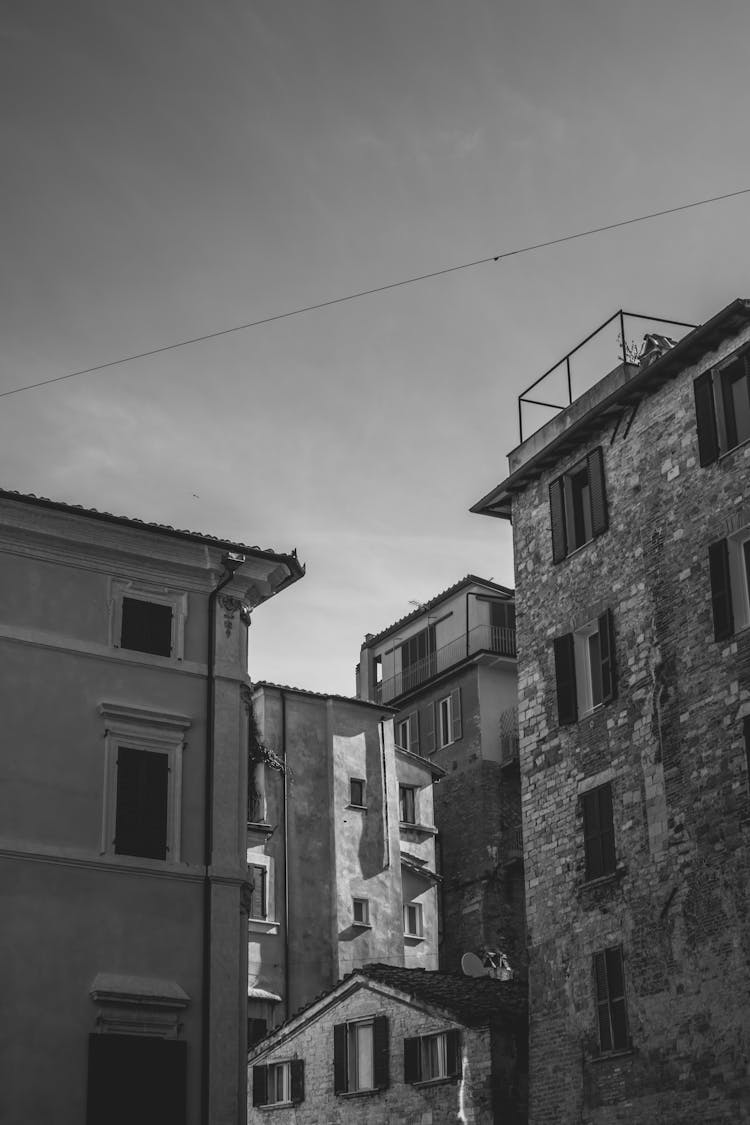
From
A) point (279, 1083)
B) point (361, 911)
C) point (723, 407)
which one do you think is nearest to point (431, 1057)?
point (279, 1083)

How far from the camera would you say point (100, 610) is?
2302 centimetres

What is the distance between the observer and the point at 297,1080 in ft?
112

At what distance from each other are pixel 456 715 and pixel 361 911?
30.1 ft

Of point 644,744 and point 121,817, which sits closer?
point 121,817

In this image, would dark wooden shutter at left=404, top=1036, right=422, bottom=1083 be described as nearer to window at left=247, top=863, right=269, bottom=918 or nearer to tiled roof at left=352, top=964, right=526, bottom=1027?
tiled roof at left=352, top=964, right=526, bottom=1027

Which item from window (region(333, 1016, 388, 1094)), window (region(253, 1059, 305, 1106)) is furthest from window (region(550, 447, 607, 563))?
window (region(253, 1059, 305, 1106))

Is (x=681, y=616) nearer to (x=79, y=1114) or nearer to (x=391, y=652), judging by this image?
(x=79, y=1114)

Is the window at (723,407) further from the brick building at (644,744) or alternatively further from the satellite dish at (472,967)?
the satellite dish at (472,967)

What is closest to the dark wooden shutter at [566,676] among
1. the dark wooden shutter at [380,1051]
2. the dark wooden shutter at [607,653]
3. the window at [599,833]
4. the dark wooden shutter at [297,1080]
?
the dark wooden shutter at [607,653]

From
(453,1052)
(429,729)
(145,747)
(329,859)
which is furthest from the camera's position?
(429,729)

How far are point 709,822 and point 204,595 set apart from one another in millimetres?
9324

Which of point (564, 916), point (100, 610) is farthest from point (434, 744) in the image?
point (100, 610)

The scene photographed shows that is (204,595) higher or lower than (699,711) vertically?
higher

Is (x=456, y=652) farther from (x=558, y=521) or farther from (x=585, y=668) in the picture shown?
(x=585, y=668)
